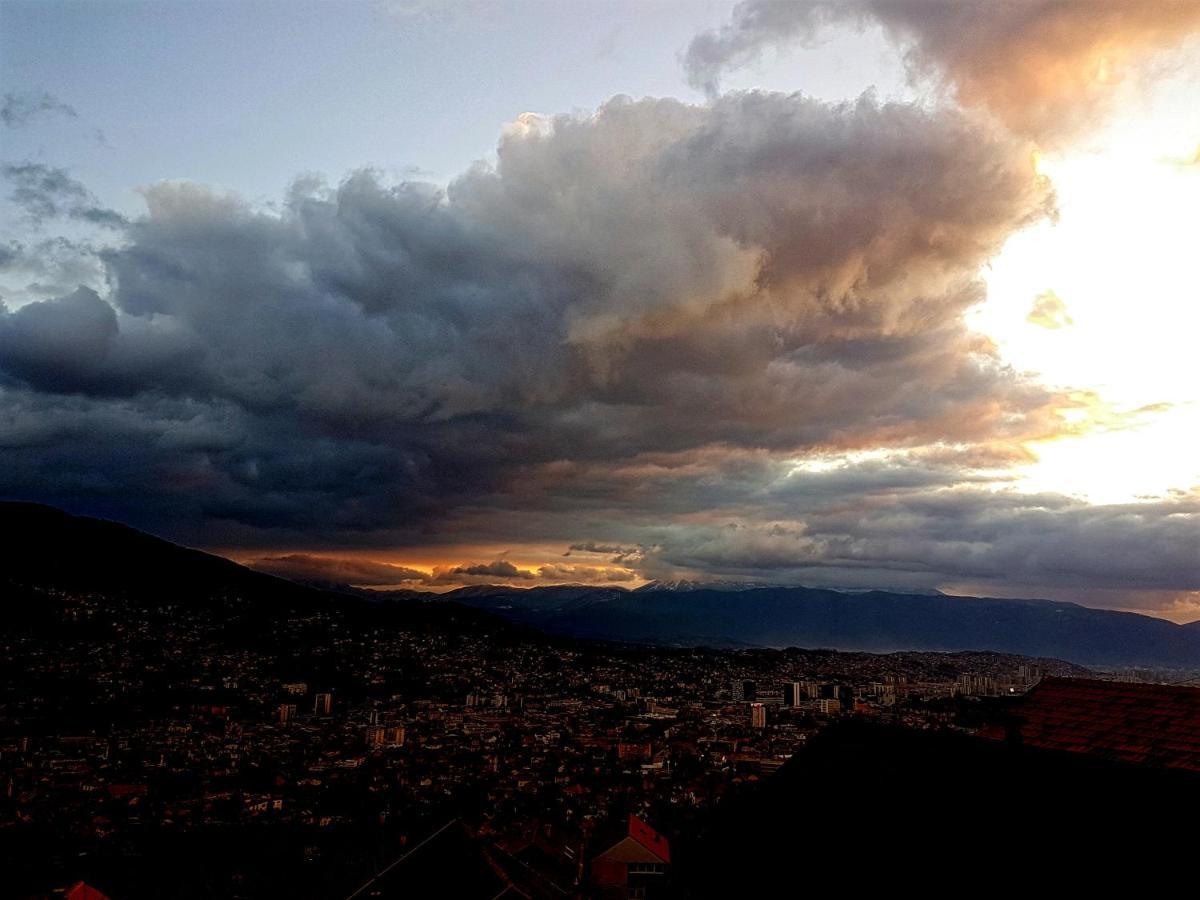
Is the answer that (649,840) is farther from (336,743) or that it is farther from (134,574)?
(134,574)

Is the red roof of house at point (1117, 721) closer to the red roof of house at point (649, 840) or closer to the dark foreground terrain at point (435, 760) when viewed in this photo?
the dark foreground terrain at point (435, 760)

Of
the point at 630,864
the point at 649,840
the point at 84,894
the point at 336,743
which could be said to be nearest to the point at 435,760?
the point at 336,743

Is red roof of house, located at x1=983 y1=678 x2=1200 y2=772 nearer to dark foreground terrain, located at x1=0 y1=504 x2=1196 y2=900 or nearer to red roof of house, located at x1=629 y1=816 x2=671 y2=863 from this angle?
dark foreground terrain, located at x1=0 y1=504 x2=1196 y2=900

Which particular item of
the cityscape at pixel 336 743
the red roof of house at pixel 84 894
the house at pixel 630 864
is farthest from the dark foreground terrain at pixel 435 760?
the red roof of house at pixel 84 894

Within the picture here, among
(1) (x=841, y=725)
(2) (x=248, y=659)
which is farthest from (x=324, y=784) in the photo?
(2) (x=248, y=659)

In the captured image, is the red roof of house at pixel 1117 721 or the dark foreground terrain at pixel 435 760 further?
the red roof of house at pixel 1117 721

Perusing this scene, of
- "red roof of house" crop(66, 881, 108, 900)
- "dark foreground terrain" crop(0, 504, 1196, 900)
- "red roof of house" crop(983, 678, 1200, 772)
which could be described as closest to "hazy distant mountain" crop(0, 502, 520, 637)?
"dark foreground terrain" crop(0, 504, 1196, 900)
